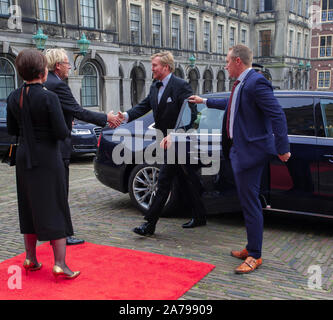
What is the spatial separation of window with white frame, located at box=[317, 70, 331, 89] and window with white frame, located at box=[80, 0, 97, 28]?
3885 centimetres

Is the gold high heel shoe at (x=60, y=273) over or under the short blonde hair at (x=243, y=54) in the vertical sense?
under

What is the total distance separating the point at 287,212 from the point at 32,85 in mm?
2980

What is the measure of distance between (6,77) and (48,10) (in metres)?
3.86

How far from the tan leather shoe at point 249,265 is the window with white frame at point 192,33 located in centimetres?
3007

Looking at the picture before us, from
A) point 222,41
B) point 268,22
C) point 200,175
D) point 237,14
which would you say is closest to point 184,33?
point 222,41

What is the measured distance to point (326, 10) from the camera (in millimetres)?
53969

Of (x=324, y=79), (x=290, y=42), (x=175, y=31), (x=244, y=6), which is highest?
(x=244, y=6)

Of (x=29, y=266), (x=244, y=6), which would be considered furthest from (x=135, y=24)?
(x=29, y=266)

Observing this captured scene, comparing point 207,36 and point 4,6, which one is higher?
point 207,36

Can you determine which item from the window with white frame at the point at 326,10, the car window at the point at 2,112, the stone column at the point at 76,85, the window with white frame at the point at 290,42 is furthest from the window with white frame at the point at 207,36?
the window with white frame at the point at 326,10

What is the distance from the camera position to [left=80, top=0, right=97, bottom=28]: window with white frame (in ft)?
70.4

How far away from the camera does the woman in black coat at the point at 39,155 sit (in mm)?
3408

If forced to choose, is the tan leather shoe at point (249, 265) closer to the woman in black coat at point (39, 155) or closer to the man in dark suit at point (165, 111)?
the man in dark suit at point (165, 111)

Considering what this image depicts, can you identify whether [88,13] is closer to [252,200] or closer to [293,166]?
[293,166]
